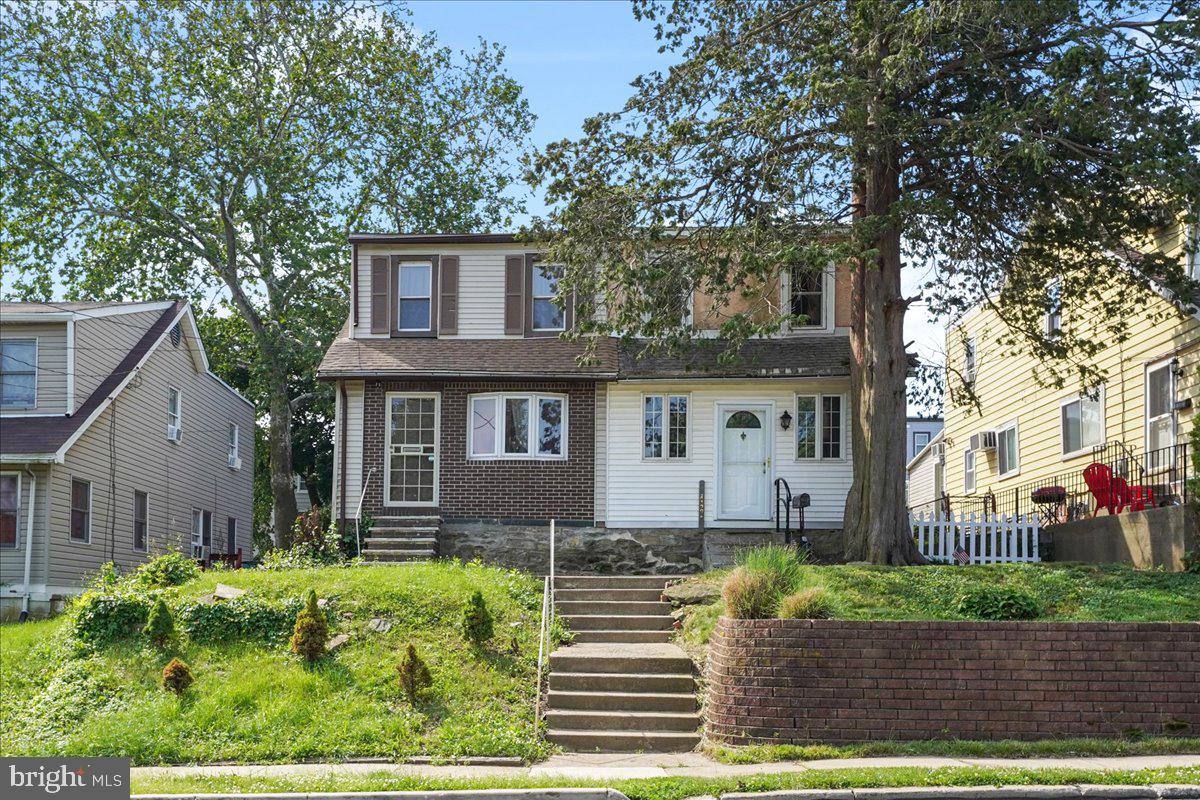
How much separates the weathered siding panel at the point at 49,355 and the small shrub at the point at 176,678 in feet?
33.0

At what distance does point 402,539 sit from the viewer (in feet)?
67.9

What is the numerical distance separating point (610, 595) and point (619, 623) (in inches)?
41.6

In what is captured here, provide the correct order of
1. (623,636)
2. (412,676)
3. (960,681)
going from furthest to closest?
(623,636) → (412,676) → (960,681)

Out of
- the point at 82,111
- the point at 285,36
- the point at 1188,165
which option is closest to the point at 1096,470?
the point at 1188,165

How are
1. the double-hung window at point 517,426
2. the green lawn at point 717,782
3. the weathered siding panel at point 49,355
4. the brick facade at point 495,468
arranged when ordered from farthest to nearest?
the weathered siding panel at point 49,355
the double-hung window at point 517,426
the brick facade at point 495,468
the green lawn at point 717,782

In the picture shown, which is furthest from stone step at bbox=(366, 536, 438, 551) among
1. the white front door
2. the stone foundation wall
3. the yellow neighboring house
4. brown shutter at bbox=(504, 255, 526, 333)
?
the yellow neighboring house

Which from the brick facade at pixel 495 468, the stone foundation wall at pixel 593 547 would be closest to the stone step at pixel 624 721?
the stone foundation wall at pixel 593 547

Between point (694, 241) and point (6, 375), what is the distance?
43.2ft

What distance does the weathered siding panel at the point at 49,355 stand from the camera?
870 inches

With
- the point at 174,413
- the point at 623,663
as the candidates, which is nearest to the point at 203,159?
the point at 174,413

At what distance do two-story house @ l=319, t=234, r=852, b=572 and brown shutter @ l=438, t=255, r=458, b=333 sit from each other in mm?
337

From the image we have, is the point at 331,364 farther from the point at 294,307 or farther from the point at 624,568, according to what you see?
the point at 294,307

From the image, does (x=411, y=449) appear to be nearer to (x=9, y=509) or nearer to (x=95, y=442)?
(x=95, y=442)

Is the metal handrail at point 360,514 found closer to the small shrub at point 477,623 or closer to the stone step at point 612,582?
the stone step at point 612,582
